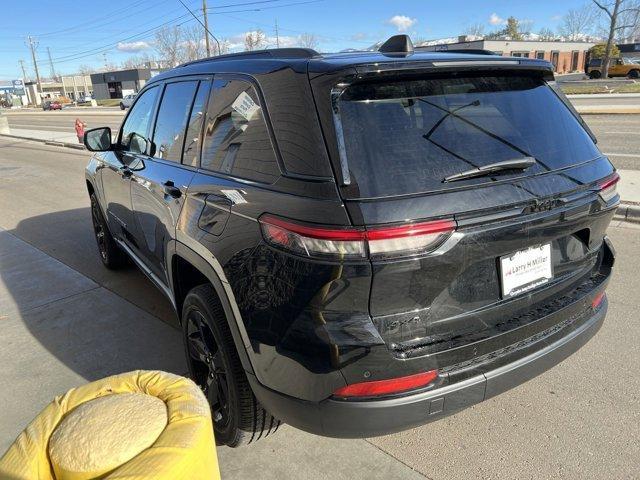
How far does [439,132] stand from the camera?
2.03m

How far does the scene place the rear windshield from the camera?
1.87m

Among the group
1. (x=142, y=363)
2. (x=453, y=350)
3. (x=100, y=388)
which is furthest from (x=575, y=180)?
(x=142, y=363)

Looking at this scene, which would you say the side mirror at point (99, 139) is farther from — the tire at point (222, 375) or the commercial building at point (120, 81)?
the commercial building at point (120, 81)

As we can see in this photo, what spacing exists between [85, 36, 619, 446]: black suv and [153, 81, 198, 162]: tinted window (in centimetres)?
49

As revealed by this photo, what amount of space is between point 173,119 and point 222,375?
1.65 metres

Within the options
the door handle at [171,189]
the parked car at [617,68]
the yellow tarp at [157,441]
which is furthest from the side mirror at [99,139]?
the parked car at [617,68]

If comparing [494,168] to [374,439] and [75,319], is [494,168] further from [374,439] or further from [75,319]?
[75,319]

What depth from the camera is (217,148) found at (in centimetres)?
254

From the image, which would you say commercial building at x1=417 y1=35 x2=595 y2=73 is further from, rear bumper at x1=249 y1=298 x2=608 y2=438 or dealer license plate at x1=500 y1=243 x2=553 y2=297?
rear bumper at x1=249 y1=298 x2=608 y2=438

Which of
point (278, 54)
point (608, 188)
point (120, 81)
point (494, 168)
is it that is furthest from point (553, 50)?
point (494, 168)


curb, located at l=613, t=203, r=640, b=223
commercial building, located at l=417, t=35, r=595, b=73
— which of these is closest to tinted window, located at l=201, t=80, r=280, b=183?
curb, located at l=613, t=203, r=640, b=223

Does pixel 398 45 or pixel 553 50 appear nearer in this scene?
pixel 398 45

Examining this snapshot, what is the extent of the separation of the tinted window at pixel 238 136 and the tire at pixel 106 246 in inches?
113

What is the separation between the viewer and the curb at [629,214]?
5.90 metres
